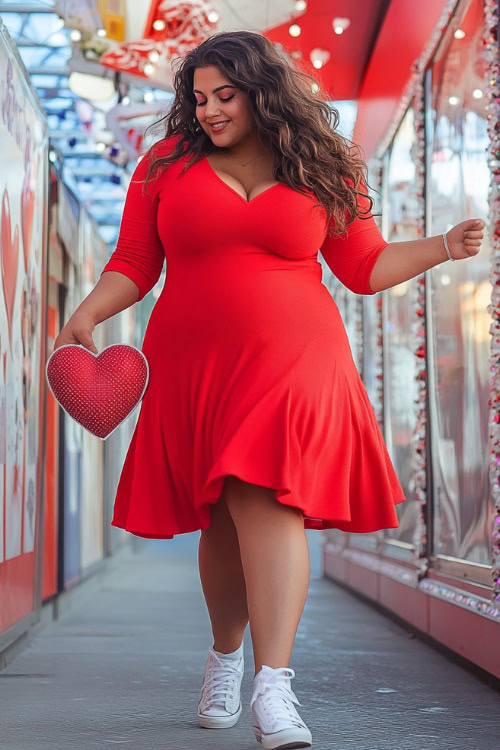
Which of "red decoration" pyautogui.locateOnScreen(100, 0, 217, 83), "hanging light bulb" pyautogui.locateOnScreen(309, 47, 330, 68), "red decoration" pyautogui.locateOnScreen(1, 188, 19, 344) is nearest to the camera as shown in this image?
"red decoration" pyautogui.locateOnScreen(1, 188, 19, 344)

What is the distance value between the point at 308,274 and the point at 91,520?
4.22 meters

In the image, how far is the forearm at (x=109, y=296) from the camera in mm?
2213

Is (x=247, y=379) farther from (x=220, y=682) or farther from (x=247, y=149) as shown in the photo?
(x=220, y=682)

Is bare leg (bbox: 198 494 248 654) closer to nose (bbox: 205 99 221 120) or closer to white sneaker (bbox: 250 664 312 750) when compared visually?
white sneaker (bbox: 250 664 312 750)

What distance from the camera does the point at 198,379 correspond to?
209 cm

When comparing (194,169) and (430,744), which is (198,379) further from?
(430,744)

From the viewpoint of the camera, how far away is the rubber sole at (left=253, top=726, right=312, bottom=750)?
1842mm

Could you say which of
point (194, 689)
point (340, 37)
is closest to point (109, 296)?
point (194, 689)

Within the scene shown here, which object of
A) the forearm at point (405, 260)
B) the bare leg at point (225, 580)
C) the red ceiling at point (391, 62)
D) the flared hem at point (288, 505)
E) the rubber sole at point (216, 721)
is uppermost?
the red ceiling at point (391, 62)

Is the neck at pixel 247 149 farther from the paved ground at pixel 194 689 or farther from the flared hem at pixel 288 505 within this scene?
the paved ground at pixel 194 689

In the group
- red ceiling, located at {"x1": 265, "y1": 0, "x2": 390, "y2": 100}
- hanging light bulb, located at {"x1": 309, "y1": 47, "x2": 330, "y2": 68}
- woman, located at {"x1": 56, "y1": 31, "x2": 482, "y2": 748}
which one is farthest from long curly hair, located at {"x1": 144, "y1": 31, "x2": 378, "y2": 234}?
hanging light bulb, located at {"x1": 309, "y1": 47, "x2": 330, "y2": 68}

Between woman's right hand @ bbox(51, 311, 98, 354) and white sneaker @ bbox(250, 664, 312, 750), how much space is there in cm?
75

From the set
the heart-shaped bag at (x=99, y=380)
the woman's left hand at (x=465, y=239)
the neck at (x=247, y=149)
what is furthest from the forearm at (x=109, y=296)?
the woman's left hand at (x=465, y=239)

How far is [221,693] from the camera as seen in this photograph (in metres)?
2.23
